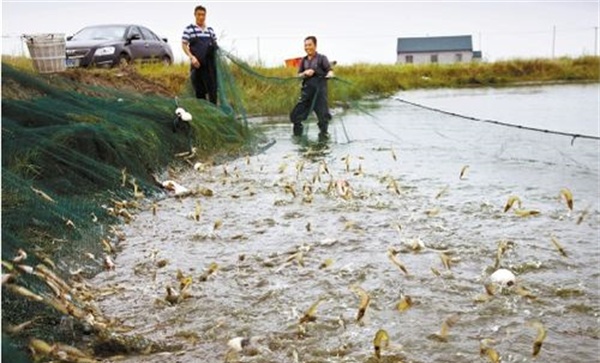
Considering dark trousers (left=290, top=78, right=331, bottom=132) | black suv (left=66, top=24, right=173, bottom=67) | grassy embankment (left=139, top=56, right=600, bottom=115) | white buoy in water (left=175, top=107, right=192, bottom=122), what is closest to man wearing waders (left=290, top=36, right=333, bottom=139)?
dark trousers (left=290, top=78, right=331, bottom=132)

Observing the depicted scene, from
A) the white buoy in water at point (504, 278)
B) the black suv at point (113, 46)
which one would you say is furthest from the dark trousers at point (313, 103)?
the white buoy in water at point (504, 278)

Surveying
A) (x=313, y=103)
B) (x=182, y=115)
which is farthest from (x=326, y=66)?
(x=182, y=115)

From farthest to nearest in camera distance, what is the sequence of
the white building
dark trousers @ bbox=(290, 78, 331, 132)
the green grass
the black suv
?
1. the white building
2. the green grass
3. the black suv
4. dark trousers @ bbox=(290, 78, 331, 132)

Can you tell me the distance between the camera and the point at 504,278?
4180 mm

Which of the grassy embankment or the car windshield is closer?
the car windshield

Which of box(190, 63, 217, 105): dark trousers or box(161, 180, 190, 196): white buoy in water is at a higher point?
box(190, 63, 217, 105): dark trousers

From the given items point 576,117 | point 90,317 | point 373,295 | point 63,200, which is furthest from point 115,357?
point 576,117

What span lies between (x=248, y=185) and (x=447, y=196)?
218 centimetres

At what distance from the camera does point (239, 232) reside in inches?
226

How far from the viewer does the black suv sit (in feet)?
54.7

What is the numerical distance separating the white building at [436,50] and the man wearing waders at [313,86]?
194 ft

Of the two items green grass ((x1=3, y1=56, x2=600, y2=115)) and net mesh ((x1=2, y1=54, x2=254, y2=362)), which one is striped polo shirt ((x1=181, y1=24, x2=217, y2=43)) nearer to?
net mesh ((x1=2, y1=54, x2=254, y2=362))

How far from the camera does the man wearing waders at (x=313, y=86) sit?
37.1ft

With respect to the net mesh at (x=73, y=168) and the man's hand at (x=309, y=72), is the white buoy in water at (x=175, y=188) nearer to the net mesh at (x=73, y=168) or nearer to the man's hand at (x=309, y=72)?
the net mesh at (x=73, y=168)
